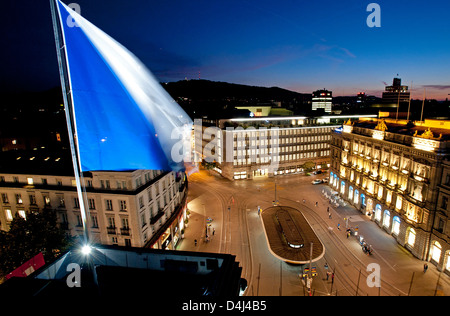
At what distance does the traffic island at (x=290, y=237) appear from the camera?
127 ft

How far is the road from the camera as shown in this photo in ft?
116

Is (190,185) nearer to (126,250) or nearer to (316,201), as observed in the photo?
(316,201)

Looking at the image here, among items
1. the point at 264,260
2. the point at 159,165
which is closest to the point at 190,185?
the point at 264,260

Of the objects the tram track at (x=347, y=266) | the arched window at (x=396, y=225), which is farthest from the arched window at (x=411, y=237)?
the tram track at (x=347, y=266)

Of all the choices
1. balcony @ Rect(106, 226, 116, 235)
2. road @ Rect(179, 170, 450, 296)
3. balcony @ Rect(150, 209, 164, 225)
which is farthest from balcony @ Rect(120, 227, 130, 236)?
road @ Rect(179, 170, 450, 296)

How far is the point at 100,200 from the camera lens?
3500 centimetres

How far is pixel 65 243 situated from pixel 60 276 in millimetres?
21430

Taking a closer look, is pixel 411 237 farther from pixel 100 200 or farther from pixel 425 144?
pixel 100 200

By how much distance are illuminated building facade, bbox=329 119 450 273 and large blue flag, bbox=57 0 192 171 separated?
150ft

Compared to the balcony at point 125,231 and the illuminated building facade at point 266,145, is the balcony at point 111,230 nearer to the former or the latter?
the balcony at point 125,231

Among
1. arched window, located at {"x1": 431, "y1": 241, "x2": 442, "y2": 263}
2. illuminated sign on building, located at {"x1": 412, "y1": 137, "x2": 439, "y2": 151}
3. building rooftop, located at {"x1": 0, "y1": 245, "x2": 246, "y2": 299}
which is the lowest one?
arched window, located at {"x1": 431, "y1": 241, "x2": 442, "y2": 263}

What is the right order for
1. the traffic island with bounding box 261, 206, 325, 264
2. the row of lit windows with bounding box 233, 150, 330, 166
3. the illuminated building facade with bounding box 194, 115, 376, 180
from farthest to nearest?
1. the row of lit windows with bounding box 233, 150, 330, 166
2. the illuminated building facade with bounding box 194, 115, 376, 180
3. the traffic island with bounding box 261, 206, 325, 264

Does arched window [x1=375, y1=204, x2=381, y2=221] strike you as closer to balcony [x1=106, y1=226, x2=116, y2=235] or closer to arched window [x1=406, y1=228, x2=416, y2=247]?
arched window [x1=406, y1=228, x2=416, y2=247]

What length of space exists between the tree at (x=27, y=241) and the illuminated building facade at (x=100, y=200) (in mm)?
2637
